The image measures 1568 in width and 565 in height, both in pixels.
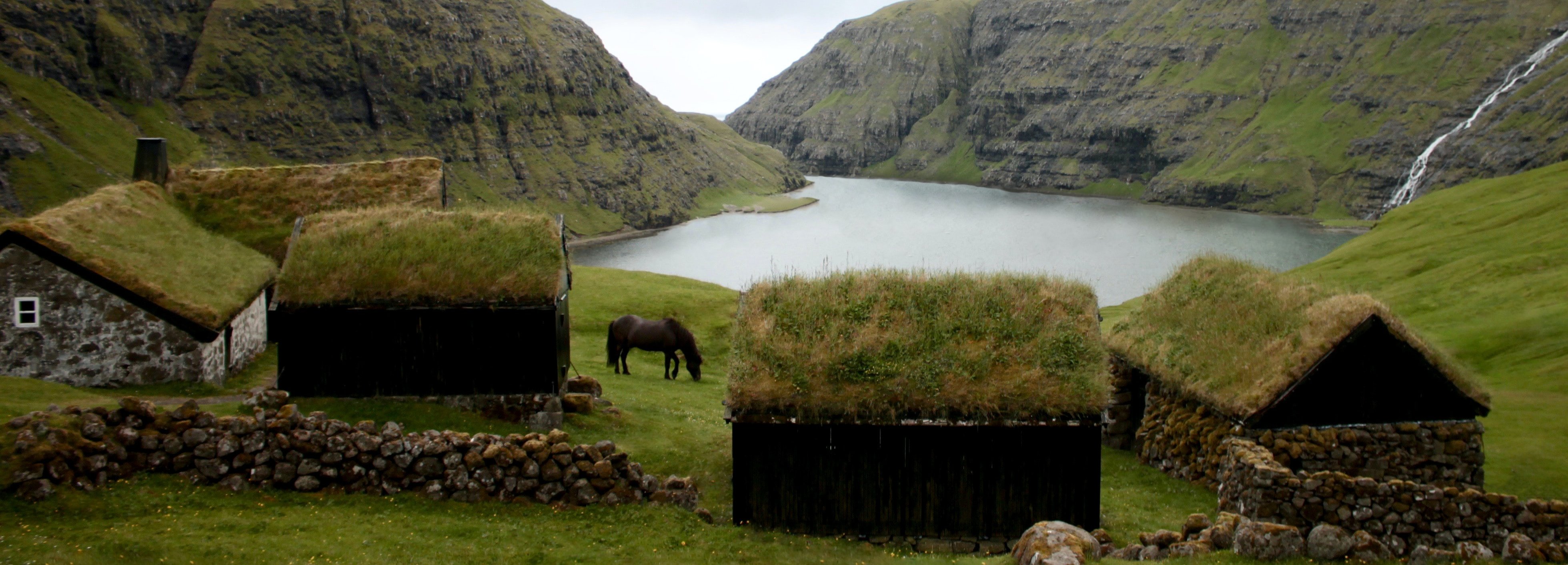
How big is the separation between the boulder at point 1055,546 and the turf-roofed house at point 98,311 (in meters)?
23.4

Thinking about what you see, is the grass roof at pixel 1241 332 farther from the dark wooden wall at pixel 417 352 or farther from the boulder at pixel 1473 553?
the dark wooden wall at pixel 417 352

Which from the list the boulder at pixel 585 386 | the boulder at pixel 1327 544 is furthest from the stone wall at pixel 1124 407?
the boulder at pixel 585 386

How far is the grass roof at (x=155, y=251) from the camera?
2711cm

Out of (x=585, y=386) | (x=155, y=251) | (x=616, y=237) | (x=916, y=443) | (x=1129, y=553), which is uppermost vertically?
(x=616, y=237)

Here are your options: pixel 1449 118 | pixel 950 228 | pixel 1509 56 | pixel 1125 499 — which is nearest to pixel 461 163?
pixel 950 228

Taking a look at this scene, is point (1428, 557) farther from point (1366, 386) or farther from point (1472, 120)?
point (1472, 120)

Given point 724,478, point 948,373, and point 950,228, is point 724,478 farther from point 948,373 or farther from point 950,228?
point 950,228

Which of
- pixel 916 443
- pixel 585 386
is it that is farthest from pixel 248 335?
pixel 916 443

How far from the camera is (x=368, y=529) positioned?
17828mm

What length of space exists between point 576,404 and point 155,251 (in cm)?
1462

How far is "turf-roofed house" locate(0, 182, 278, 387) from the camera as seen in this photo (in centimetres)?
2661

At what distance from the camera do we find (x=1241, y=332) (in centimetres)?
2659

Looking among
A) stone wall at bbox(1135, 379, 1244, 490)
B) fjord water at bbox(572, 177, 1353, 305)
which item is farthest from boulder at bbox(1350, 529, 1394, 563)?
fjord water at bbox(572, 177, 1353, 305)

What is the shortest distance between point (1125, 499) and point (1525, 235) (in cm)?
5557
